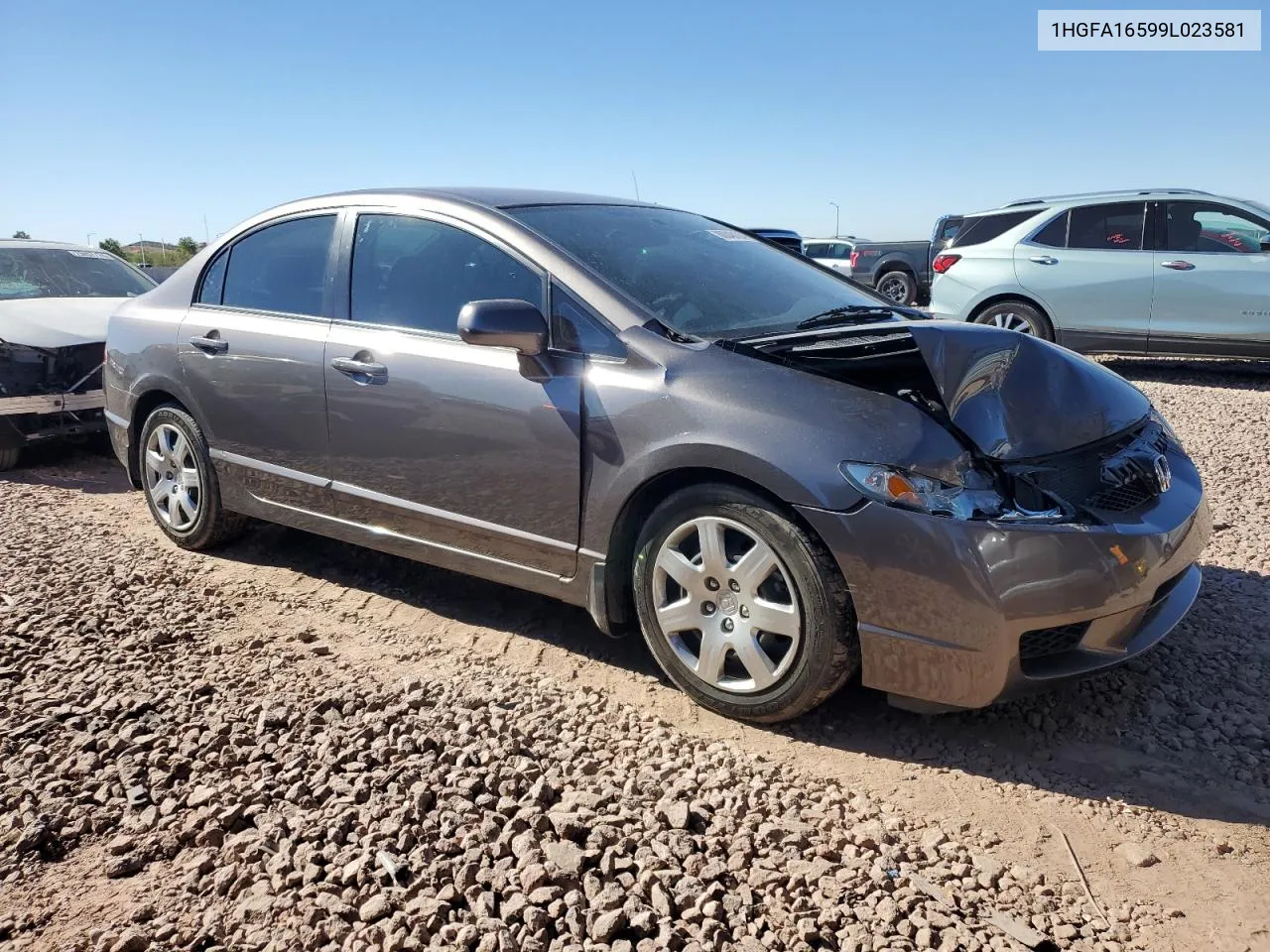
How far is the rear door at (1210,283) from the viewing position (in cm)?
845

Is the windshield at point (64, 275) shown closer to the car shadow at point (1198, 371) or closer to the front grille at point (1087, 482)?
the front grille at point (1087, 482)

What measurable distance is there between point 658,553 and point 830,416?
2.35 ft

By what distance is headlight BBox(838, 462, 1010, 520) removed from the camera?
2.65 meters

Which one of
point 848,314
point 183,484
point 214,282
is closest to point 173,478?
point 183,484

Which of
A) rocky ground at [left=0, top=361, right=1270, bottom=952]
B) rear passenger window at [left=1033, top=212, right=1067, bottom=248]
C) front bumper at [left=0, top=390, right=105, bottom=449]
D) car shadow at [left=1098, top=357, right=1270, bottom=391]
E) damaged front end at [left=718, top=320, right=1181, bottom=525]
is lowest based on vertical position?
rocky ground at [left=0, top=361, right=1270, bottom=952]

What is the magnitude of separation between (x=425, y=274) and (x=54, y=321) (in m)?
4.84

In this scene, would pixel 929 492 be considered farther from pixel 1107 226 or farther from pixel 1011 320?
pixel 1107 226

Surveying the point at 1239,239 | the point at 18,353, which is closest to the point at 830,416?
the point at 18,353

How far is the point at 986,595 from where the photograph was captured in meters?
2.62

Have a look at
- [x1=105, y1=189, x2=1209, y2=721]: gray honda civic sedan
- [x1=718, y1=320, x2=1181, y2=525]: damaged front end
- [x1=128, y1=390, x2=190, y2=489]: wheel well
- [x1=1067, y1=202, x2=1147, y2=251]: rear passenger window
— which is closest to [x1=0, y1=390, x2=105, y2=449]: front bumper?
[x1=128, y1=390, x2=190, y2=489]: wheel well

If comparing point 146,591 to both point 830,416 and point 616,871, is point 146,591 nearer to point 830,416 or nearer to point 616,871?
point 616,871

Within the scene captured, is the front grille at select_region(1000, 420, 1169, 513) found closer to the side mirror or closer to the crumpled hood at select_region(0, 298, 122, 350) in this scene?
the side mirror

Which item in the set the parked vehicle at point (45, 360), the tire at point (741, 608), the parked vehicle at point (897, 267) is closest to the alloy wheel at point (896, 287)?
the parked vehicle at point (897, 267)

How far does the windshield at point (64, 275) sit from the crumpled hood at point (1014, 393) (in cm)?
747
